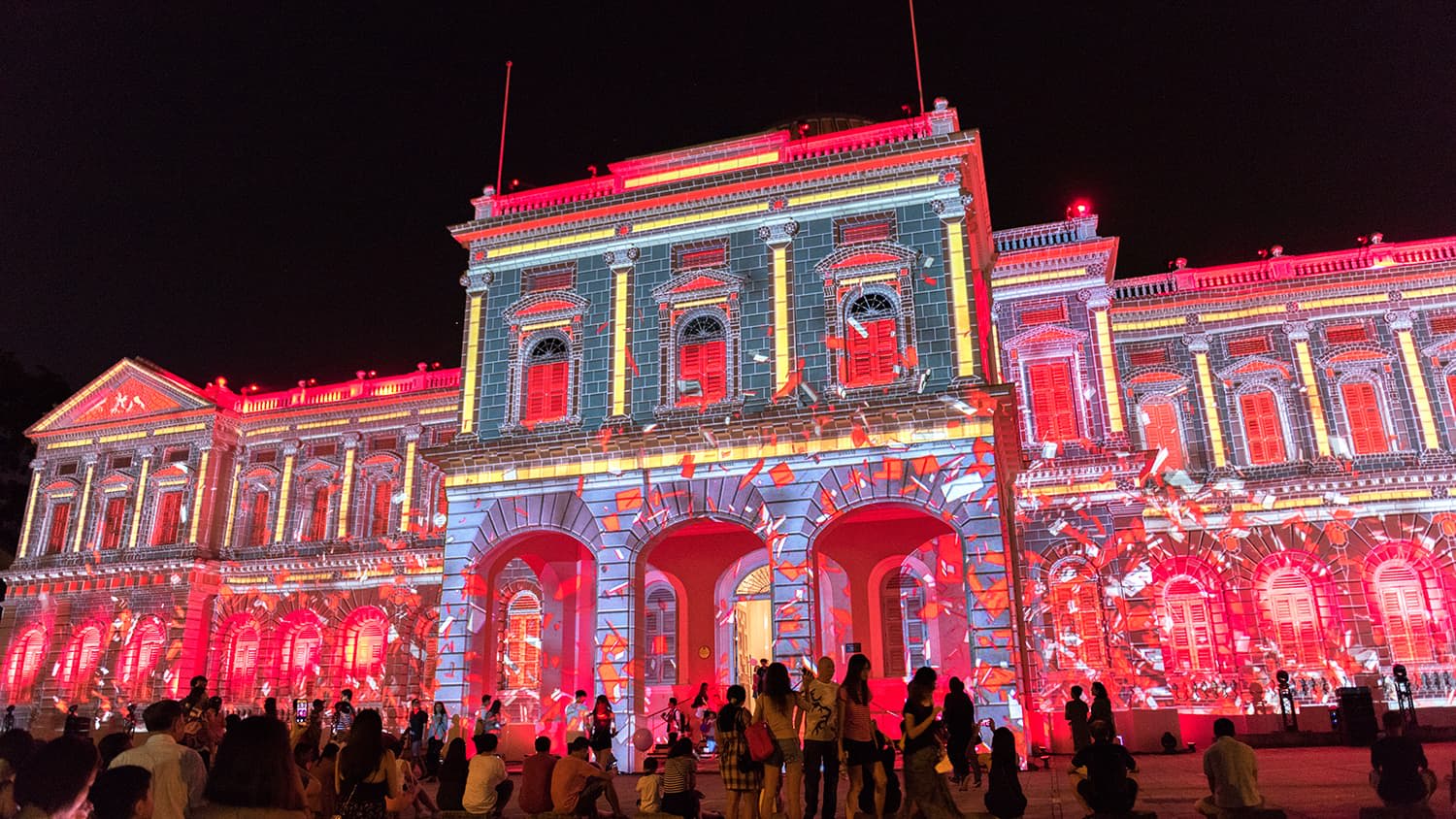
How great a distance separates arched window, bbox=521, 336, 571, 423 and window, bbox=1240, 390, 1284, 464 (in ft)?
59.0

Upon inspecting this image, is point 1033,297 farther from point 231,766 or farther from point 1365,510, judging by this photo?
point 231,766

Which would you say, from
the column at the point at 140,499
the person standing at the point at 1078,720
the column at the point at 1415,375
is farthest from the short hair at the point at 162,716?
the column at the point at 140,499

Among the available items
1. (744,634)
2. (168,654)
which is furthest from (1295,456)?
(168,654)

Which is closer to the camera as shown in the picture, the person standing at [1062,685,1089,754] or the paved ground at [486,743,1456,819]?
the paved ground at [486,743,1456,819]

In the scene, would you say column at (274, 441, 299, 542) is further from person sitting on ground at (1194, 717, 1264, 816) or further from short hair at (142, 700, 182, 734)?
person sitting on ground at (1194, 717, 1264, 816)

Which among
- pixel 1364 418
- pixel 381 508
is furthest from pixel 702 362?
pixel 1364 418

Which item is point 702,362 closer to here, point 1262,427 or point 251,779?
point 251,779

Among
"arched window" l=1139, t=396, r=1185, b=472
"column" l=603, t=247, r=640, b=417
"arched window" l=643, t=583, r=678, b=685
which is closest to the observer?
"column" l=603, t=247, r=640, b=417

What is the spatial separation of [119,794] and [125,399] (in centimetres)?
3596

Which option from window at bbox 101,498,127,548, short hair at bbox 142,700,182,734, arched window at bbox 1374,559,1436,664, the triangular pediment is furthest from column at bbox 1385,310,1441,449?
window at bbox 101,498,127,548

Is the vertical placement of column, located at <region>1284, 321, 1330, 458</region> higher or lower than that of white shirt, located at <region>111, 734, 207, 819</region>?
higher

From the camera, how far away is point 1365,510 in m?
24.4

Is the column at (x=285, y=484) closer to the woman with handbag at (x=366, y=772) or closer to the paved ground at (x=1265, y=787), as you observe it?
the paved ground at (x=1265, y=787)

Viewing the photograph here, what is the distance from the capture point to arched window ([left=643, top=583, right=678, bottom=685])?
23016 millimetres
